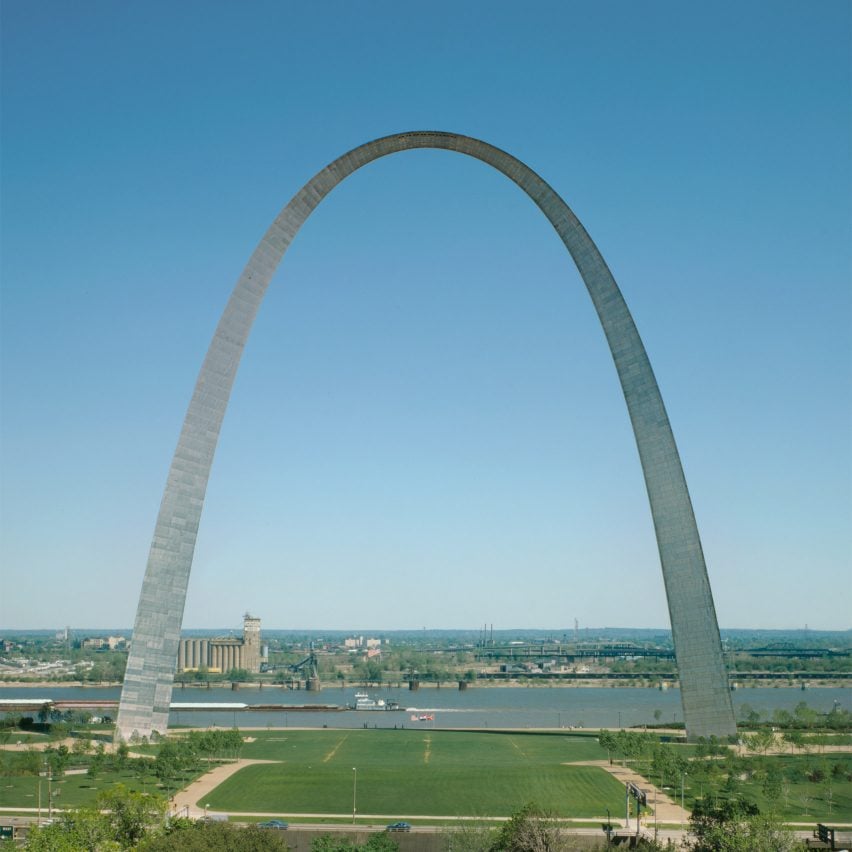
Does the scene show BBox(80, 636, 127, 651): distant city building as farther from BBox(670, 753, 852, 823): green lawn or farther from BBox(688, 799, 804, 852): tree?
BBox(688, 799, 804, 852): tree

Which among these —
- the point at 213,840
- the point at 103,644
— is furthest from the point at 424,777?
the point at 103,644

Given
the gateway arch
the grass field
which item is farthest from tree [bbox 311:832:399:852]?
the gateway arch

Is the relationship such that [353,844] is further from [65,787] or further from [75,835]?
[65,787]

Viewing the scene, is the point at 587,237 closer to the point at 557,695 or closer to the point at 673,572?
the point at 673,572

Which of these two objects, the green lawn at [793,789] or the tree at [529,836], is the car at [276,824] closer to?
the tree at [529,836]

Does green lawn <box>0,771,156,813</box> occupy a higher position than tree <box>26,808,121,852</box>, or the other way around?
tree <box>26,808,121,852</box>

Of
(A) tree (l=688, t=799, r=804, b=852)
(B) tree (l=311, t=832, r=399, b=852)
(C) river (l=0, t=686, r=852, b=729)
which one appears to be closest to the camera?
(A) tree (l=688, t=799, r=804, b=852)
